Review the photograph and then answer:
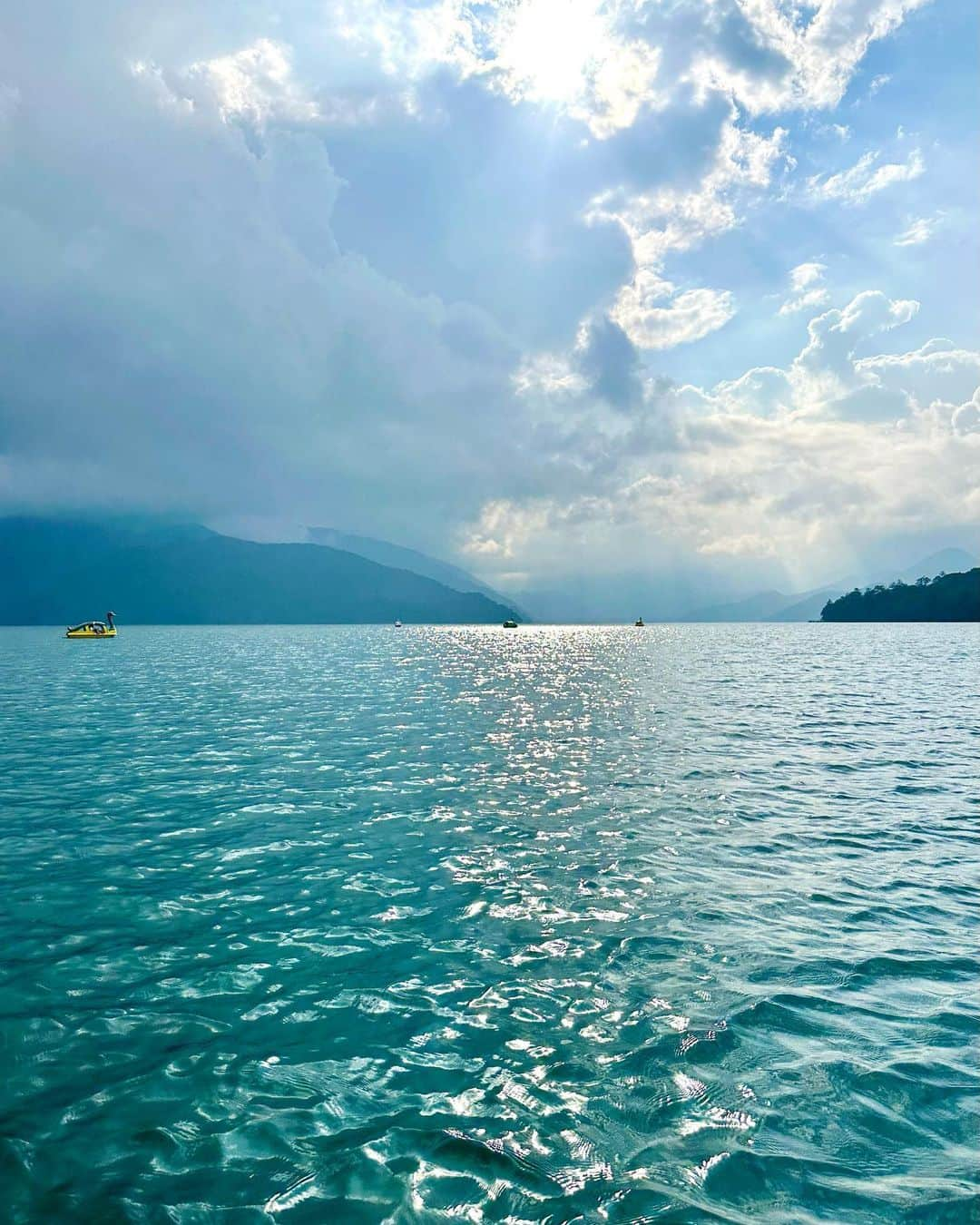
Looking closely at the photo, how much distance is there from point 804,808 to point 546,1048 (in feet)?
56.5

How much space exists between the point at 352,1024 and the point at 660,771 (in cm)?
2117

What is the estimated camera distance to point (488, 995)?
1148 cm

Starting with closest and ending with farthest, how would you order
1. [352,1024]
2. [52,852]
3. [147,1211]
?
1. [147,1211]
2. [352,1024]
3. [52,852]

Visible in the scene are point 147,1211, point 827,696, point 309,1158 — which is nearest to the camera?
point 147,1211

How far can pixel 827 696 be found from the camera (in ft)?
192

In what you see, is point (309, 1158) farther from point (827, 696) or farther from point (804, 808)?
point (827, 696)

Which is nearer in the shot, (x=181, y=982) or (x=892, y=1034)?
(x=892, y=1034)

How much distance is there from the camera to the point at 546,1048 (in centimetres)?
988

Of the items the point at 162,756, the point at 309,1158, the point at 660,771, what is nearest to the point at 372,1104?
the point at 309,1158

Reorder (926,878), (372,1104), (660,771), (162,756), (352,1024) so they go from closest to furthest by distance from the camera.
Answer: (372,1104), (352,1024), (926,878), (660,771), (162,756)

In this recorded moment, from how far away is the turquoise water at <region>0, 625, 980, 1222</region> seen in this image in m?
7.55

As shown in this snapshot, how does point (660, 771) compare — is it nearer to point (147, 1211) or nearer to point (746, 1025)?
point (746, 1025)

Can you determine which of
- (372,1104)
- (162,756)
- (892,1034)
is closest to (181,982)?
(372,1104)

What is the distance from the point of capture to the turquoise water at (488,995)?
755 cm
